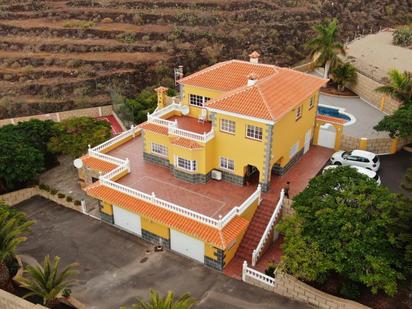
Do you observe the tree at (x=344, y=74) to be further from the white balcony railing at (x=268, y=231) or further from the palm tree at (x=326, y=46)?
the white balcony railing at (x=268, y=231)

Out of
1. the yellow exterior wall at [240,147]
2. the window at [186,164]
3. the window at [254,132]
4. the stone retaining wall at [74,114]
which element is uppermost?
the window at [254,132]

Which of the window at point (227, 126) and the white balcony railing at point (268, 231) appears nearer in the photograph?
the white balcony railing at point (268, 231)

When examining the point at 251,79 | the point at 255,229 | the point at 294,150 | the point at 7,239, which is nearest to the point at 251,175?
the point at 294,150

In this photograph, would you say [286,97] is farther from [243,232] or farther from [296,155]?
[243,232]

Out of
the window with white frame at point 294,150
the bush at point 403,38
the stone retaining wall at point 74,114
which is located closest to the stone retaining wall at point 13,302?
the window with white frame at point 294,150

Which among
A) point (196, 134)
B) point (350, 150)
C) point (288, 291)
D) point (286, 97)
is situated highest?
point (286, 97)

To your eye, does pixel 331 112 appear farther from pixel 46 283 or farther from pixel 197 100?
pixel 46 283

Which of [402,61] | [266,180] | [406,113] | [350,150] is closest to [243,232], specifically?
[266,180]
